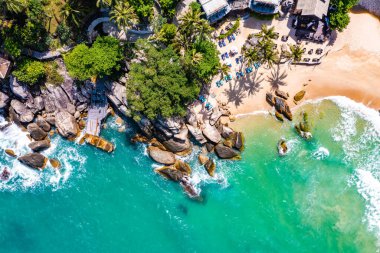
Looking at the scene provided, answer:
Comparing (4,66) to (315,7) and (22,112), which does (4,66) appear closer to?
(22,112)

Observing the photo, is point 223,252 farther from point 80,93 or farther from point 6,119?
point 6,119

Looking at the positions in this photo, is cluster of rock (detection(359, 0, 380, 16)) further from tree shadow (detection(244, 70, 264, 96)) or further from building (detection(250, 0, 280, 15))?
tree shadow (detection(244, 70, 264, 96))

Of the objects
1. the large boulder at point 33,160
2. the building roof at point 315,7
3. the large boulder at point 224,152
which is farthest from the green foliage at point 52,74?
the building roof at point 315,7

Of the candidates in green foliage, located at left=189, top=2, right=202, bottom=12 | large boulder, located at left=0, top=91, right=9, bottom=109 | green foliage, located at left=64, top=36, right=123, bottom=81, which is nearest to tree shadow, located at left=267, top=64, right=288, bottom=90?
green foliage, located at left=189, top=2, right=202, bottom=12

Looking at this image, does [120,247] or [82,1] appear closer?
[82,1]

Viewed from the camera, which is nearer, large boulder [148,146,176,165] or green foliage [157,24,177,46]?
green foliage [157,24,177,46]

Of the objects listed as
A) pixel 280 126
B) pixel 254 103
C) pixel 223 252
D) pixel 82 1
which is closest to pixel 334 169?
pixel 280 126

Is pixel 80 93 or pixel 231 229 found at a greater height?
pixel 80 93
